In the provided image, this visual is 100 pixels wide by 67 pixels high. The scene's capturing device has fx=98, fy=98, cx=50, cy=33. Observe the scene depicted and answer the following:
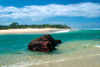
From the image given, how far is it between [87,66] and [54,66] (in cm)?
169

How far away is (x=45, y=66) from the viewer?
5.11 metres

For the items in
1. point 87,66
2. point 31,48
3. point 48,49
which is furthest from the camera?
point 31,48

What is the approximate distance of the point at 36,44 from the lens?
8.82 metres

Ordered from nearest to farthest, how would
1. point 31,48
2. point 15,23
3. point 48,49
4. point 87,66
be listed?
point 87,66 → point 48,49 → point 31,48 → point 15,23

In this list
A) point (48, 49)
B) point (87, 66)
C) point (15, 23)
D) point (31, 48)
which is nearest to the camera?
point (87, 66)

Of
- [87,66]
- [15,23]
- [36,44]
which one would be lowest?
[87,66]

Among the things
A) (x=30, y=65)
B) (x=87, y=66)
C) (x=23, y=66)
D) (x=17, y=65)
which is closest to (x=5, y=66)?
(x=17, y=65)

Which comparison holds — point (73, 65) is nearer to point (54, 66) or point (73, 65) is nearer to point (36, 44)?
point (54, 66)

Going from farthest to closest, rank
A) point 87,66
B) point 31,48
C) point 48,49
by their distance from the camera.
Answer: point 31,48 < point 48,49 < point 87,66

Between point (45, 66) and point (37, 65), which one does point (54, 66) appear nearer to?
point (45, 66)

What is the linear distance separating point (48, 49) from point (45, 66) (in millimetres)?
3275

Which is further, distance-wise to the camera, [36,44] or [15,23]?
[15,23]

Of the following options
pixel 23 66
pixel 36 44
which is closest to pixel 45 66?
pixel 23 66

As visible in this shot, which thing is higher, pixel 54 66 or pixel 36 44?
pixel 36 44
